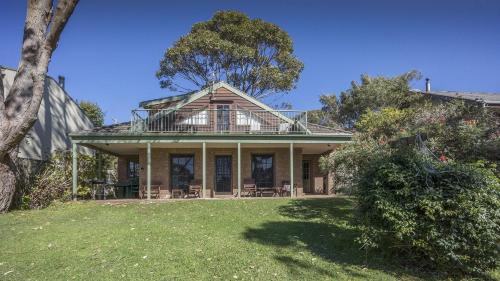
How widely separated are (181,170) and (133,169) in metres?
5.24

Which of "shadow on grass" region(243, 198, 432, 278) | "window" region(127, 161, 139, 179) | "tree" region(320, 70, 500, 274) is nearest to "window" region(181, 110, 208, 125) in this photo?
"window" region(127, 161, 139, 179)

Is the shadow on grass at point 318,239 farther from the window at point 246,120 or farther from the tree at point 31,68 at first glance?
the window at point 246,120

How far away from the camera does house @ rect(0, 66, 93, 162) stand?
15.3 meters

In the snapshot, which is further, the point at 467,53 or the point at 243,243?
the point at 467,53

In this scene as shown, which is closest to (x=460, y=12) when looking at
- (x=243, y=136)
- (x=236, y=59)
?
(x=243, y=136)

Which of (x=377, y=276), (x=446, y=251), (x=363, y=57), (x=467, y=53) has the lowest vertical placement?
(x=377, y=276)

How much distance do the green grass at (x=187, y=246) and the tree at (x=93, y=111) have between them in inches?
1070

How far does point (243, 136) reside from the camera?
48.4ft

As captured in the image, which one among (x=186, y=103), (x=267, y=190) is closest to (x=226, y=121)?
(x=186, y=103)

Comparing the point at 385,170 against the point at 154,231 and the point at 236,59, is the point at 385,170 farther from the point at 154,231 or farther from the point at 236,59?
the point at 236,59

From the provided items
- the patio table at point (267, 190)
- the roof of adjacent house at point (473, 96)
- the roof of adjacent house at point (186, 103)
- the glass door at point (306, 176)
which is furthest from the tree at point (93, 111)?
the roof of adjacent house at point (473, 96)

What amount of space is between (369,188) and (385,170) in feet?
1.35

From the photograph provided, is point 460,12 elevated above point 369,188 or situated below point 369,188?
above

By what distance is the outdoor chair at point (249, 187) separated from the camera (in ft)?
53.5
